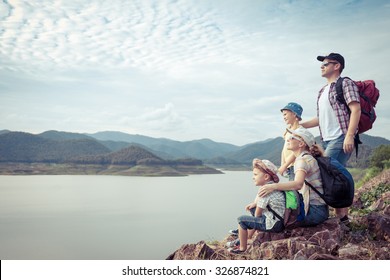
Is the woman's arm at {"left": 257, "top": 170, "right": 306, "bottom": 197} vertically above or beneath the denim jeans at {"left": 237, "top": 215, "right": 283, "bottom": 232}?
above

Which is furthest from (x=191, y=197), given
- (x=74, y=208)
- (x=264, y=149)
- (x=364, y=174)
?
(x=364, y=174)

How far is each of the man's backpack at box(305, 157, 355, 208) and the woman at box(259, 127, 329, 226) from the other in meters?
0.04

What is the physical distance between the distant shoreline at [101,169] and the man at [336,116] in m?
2.69

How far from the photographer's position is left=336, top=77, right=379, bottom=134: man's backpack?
11.0 ft

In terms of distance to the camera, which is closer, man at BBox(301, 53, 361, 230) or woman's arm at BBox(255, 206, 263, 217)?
woman's arm at BBox(255, 206, 263, 217)

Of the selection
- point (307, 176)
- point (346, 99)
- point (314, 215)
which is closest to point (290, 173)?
point (307, 176)

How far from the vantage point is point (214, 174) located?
21.1ft

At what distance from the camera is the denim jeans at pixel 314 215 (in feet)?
10.7

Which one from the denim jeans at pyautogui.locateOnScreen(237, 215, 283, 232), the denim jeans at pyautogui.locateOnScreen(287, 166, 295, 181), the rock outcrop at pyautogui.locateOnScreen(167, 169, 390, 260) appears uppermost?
the denim jeans at pyautogui.locateOnScreen(287, 166, 295, 181)

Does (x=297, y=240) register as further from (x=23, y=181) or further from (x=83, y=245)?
(x=23, y=181)

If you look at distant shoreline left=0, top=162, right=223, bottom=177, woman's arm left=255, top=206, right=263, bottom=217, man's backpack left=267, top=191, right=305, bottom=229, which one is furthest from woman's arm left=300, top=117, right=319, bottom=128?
distant shoreline left=0, top=162, right=223, bottom=177

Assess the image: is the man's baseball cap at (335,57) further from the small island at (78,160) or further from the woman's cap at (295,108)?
the small island at (78,160)

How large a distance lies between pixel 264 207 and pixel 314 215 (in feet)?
1.63

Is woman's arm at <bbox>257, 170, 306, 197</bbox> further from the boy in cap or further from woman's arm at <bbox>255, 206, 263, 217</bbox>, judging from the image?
the boy in cap
